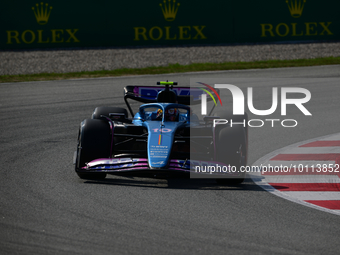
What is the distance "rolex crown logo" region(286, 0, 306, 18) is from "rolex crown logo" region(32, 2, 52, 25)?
8855 mm

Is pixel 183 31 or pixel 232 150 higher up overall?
pixel 183 31

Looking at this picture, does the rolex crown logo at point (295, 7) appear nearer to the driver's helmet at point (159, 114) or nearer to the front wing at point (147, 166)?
the driver's helmet at point (159, 114)

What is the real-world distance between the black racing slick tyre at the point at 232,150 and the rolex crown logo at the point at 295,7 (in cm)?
1506

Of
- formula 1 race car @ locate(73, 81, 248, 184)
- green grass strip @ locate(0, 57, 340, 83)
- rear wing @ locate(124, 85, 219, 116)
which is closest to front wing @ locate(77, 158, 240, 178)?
formula 1 race car @ locate(73, 81, 248, 184)

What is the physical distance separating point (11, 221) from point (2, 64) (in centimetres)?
1364

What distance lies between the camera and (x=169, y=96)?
328 inches

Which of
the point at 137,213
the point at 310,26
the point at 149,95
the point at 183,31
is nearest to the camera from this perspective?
the point at 137,213

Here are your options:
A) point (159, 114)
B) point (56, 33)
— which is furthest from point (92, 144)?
point (56, 33)

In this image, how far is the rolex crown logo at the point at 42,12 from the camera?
19.8 meters

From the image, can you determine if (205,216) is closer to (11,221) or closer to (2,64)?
(11,221)

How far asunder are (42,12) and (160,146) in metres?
14.6

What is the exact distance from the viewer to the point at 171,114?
7.66 metres

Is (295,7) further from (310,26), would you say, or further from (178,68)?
(178,68)

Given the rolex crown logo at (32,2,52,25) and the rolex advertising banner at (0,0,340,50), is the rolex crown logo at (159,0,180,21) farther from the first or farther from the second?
the rolex crown logo at (32,2,52,25)
